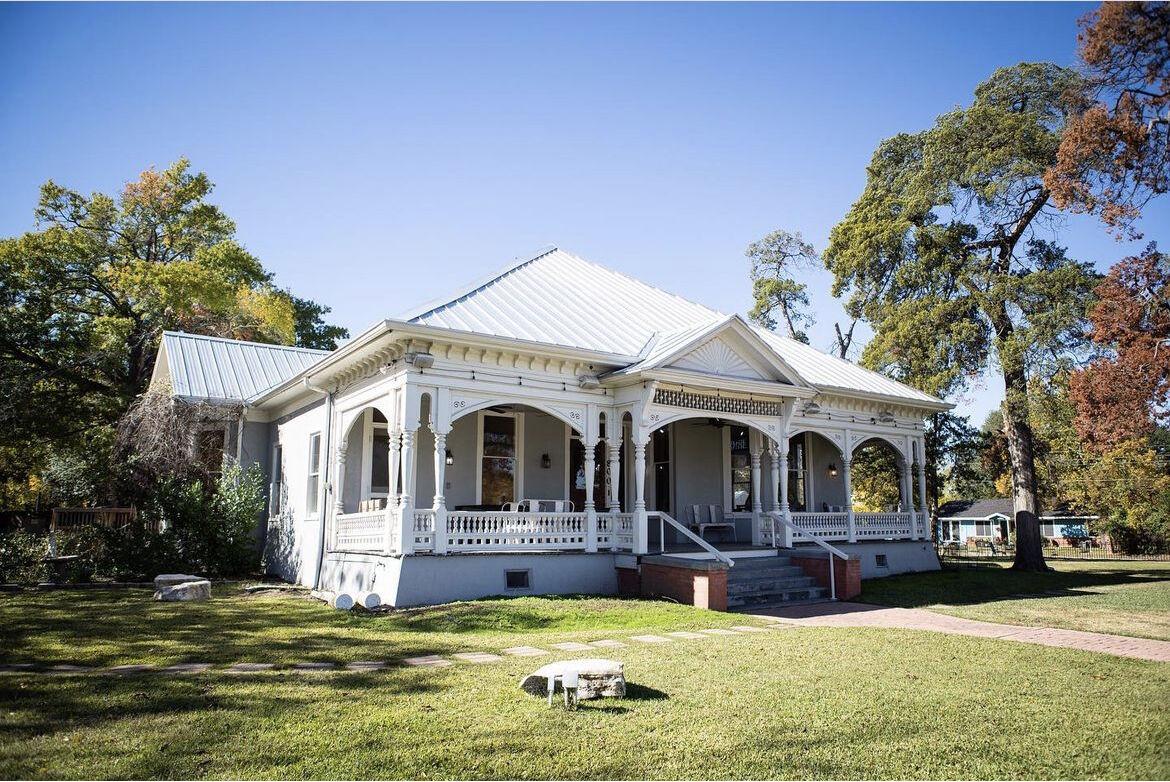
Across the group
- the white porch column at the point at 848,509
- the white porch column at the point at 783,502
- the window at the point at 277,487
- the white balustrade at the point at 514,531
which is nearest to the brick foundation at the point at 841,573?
the white porch column at the point at 783,502

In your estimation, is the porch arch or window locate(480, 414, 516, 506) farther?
window locate(480, 414, 516, 506)

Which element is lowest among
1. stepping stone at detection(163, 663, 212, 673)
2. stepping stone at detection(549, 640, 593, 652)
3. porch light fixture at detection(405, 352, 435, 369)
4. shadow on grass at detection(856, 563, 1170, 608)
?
shadow on grass at detection(856, 563, 1170, 608)

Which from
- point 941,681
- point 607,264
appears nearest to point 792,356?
point 607,264

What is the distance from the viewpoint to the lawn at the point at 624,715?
15.3 ft

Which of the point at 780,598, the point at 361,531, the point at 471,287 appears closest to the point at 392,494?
the point at 361,531

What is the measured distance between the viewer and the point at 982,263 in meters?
23.2

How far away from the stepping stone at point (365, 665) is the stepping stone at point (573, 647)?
6.55 feet

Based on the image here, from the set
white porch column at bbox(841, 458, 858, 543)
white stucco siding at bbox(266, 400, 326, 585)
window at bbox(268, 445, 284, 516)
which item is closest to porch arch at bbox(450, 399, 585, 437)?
white stucco siding at bbox(266, 400, 326, 585)

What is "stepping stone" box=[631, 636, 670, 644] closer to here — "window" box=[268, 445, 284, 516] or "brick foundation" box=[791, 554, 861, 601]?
"brick foundation" box=[791, 554, 861, 601]

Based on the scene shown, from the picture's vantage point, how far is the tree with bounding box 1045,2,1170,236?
9875 mm

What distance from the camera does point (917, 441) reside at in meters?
20.9

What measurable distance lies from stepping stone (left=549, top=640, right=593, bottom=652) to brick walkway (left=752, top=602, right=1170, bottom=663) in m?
3.69

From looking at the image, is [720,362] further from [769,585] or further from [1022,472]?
[1022,472]

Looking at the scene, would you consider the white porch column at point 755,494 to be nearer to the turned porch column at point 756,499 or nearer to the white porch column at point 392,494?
the turned porch column at point 756,499
